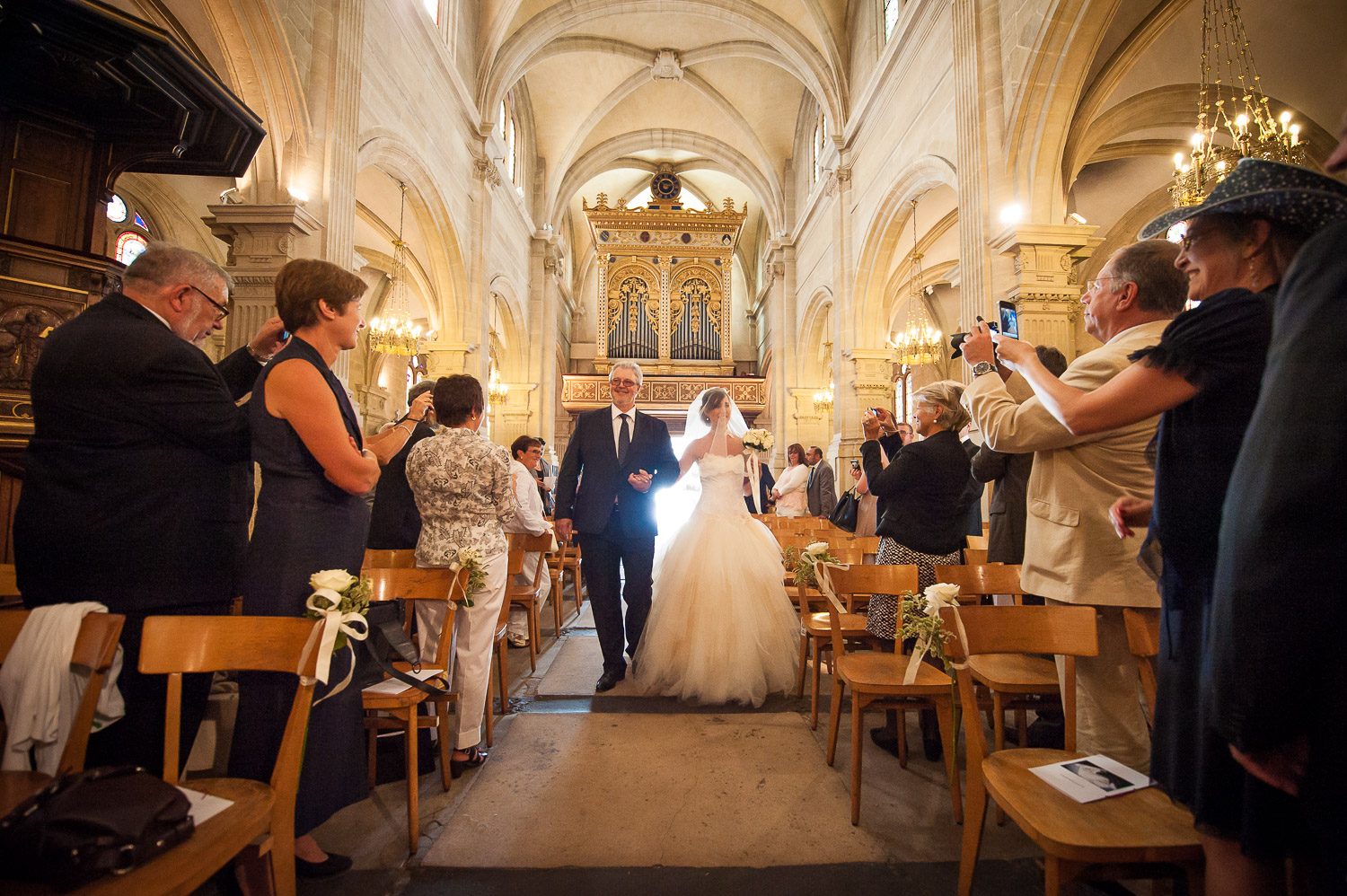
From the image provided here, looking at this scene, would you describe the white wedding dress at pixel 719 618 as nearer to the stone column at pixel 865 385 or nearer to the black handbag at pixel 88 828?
the black handbag at pixel 88 828

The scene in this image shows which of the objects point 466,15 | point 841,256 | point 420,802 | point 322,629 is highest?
point 466,15

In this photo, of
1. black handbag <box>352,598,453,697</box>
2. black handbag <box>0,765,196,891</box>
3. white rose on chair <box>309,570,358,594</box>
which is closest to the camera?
black handbag <box>0,765,196,891</box>

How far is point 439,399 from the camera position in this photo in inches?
108

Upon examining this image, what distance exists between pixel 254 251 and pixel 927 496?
5810 mm

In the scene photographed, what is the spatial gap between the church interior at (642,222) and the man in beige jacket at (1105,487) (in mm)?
414

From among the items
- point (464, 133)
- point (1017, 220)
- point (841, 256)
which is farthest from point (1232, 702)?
point (464, 133)

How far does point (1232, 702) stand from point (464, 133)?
466 inches

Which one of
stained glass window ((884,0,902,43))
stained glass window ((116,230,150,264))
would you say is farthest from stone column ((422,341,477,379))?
stained glass window ((884,0,902,43))

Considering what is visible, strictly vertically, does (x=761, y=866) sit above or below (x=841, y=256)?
below

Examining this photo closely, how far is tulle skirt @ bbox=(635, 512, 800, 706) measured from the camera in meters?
3.31

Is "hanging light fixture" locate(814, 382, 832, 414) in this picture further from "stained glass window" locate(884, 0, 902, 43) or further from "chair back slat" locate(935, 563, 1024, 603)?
"chair back slat" locate(935, 563, 1024, 603)

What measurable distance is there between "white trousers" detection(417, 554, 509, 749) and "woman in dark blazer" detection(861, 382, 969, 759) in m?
1.82

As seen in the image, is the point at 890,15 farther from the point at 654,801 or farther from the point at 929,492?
A: the point at 654,801

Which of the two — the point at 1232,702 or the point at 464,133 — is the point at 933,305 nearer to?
the point at 464,133
